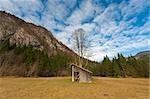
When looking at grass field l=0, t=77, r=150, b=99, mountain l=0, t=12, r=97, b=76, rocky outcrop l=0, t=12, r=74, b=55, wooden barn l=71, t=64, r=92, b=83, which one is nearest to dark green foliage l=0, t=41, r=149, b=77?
mountain l=0, t=12, r=97, b=76

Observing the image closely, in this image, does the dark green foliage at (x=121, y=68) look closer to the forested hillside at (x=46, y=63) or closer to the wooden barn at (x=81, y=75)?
the forested hillside at (x=46, y=63)

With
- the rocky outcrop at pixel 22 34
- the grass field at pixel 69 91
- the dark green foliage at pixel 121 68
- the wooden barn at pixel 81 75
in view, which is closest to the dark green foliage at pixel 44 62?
the dark green foliage at pixel 121 68

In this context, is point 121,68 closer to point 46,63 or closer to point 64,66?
point 64,66

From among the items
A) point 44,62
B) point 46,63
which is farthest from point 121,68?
point 44,62

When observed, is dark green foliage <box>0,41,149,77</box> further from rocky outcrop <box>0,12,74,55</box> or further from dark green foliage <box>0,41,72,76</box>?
rocky outcrop <box>0,12,74,55</box>

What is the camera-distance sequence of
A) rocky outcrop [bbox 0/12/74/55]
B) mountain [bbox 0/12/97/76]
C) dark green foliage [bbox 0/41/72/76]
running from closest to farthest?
dark green foliage [bbox 0/41/72/76], mountain [bbox 0/12/97/76], rocky outcrop [bbox 0/12/74/55]

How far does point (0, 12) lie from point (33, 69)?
3535 inches

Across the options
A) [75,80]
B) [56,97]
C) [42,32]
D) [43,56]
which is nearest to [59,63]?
[43,56]

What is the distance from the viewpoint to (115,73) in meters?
80.4

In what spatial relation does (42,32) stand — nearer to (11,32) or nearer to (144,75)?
(11,32)

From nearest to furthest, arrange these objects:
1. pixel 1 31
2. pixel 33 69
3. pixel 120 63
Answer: pixel 120 63 < pixel 33 69 < pixel 1 31

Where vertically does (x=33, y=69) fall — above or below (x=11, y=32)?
below

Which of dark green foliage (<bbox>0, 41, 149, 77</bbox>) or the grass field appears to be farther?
dark green foliage (<bbox>0, 41, 149, 77</bbox>)

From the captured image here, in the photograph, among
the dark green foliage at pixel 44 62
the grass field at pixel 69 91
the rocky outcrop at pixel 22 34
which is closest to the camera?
the grass field at pixel 69 91
